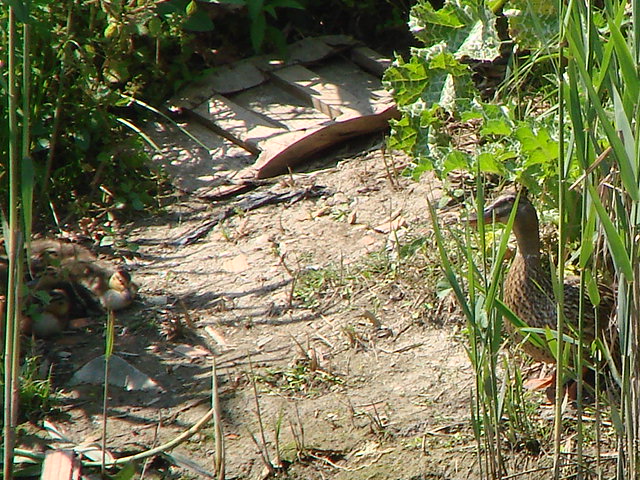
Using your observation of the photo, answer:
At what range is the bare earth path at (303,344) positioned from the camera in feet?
12.7

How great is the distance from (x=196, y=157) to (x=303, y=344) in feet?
6.60

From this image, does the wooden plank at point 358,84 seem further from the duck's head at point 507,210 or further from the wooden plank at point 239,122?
the duck's head at point 507,210

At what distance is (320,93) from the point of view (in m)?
6.35

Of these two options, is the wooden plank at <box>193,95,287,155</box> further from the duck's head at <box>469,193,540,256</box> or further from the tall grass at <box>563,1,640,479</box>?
the tall grass at <box>563,1,640,479</box>

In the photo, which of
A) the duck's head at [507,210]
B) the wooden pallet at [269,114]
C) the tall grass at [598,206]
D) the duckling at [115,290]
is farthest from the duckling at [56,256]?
the tall grass at [598,206]

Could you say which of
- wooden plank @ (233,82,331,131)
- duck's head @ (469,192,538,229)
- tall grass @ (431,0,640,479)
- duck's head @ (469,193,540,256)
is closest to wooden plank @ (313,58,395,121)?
wooden plank @ (233,82,331,131)

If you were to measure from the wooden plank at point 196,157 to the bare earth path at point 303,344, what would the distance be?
24cm

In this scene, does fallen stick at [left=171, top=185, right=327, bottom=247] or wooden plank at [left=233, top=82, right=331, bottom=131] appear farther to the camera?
wooden plank at [left=233, top=82, right=331, bottom=131]

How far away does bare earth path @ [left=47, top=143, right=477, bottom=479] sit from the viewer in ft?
12.7

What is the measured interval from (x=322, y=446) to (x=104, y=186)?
2.53m

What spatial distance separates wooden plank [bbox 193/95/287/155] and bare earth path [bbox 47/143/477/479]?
0.38 metres

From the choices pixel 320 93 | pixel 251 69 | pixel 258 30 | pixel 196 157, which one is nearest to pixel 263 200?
pixel 196 157

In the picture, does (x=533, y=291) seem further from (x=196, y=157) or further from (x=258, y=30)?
(x=258, y=30)

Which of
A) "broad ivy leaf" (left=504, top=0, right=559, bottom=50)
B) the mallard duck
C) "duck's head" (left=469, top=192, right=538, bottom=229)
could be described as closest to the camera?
the mallard duck
